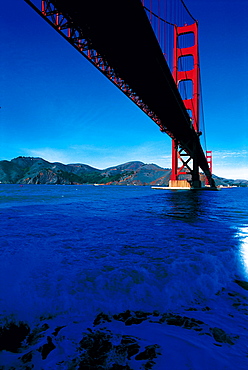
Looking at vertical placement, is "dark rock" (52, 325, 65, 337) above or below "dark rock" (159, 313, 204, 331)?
above

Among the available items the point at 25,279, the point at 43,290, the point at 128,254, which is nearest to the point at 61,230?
the point at 128,254

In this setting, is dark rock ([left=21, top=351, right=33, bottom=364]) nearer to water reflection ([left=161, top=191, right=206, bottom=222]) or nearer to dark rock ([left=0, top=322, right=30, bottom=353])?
dark rock ([left=0, top=322, right=30, bottom=353])

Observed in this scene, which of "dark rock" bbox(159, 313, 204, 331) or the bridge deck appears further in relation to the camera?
the bridge deck

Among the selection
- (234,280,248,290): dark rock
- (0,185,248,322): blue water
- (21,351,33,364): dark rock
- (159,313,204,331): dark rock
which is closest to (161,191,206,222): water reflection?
(0,185,248,322): blue water

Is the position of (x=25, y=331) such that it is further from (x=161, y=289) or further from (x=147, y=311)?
(x=161, y=289)


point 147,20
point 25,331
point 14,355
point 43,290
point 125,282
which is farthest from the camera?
point 147,20

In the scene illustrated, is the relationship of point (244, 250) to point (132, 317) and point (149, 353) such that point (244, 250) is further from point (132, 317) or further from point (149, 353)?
point (149, 353)

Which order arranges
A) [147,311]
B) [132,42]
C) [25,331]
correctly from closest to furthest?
[25,331]
[147,311]
[132,42]

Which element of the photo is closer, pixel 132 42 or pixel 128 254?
pixel 128 254
